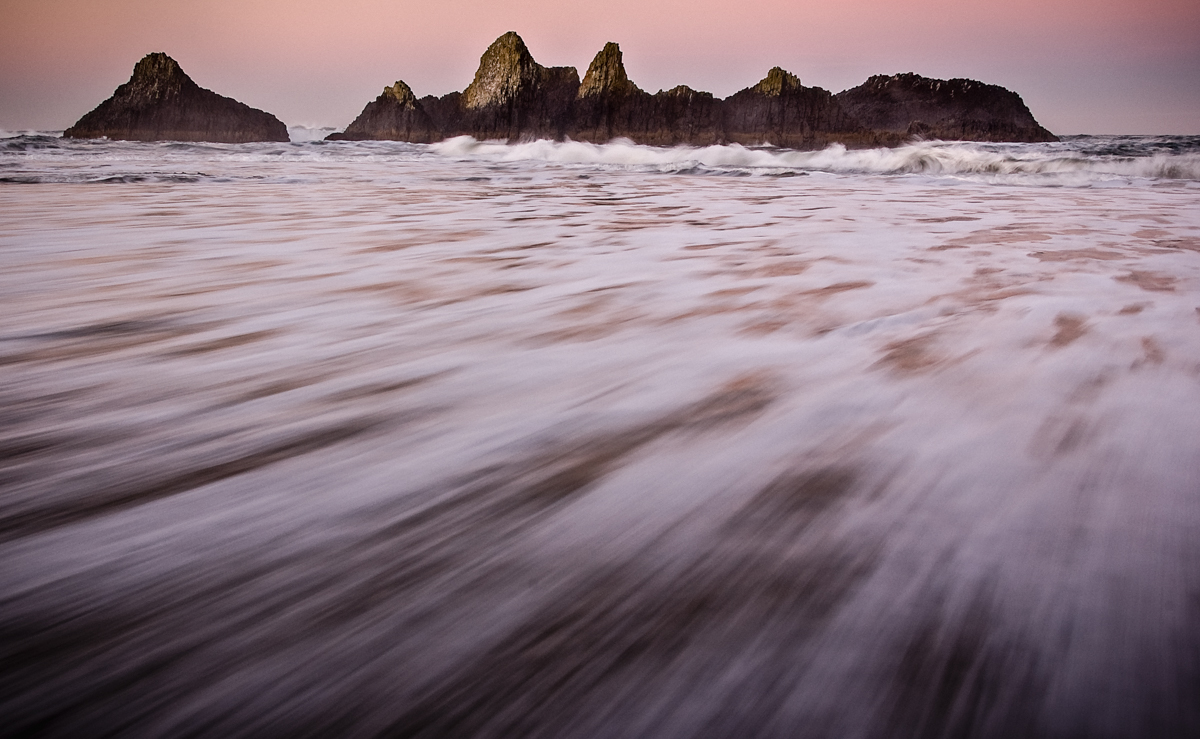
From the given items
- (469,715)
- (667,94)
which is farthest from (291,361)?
(667,94)

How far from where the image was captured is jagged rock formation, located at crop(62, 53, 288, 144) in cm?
3622

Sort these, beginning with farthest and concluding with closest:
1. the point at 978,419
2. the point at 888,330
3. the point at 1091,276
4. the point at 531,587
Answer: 1. the point at 1091,276
2. the point at 888,330
3. the point at 978,419
4. the point at 531,587

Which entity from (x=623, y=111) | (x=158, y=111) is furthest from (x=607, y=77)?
(x=158, y=111)

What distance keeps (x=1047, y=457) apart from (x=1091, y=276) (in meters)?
1.42

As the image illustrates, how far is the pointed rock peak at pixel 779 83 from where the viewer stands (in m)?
29.5

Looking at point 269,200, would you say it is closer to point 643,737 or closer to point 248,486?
point 248,486

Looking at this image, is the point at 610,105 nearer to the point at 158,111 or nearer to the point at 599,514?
the point at 158,111

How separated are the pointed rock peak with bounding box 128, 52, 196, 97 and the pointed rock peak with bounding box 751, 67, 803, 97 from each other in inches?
1319

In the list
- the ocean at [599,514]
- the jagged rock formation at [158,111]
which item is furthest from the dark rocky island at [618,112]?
the ocean at [599,514]

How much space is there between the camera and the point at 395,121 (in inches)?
1287

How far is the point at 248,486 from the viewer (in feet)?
2.07

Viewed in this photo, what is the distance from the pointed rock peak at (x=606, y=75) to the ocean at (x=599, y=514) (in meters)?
31.2

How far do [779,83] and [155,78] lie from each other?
115 ft

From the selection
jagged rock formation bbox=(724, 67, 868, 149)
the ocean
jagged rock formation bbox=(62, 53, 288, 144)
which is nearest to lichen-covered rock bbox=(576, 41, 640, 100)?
jagged rock formation bbox=(724, 67, 868, 149)
